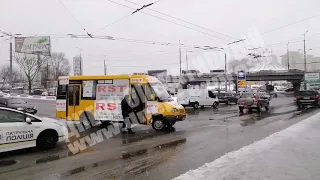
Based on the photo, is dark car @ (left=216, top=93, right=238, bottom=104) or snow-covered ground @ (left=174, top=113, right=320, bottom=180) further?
dark car @ (left=216, top=93, right=238, bottom=104)

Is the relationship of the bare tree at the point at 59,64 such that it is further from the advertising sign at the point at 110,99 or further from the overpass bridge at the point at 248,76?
the advertising sign at the point at 110,99

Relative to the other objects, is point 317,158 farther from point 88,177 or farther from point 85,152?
point 85,152

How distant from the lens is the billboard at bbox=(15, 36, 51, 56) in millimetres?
35250

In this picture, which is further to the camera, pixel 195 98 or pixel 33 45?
pixel 33 45

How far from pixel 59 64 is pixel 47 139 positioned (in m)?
85.0

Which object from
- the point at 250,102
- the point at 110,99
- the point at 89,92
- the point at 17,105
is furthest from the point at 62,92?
the point at 250,102

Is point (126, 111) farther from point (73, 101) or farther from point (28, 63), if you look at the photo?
point (28, 63)

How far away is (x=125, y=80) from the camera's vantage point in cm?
1482

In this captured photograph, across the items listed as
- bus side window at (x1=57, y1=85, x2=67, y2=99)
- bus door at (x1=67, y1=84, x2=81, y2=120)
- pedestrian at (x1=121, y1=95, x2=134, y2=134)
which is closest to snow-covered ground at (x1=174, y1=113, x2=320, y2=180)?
pedestrian at (x1=121, y1=95, x2=134, y2=134)

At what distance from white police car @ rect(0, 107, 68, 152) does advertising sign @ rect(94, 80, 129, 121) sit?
179 inches

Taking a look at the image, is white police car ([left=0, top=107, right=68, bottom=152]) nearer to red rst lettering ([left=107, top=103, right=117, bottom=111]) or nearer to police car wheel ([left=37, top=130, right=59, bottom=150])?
police car wheel ([left=37, top=130, right=59, bottom=150])

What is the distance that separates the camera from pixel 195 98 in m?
30.8

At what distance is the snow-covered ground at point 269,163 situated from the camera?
21.2 ft

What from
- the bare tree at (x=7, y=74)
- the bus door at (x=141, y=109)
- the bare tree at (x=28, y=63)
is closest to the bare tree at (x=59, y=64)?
the bare tree at (x=28, y=63)
